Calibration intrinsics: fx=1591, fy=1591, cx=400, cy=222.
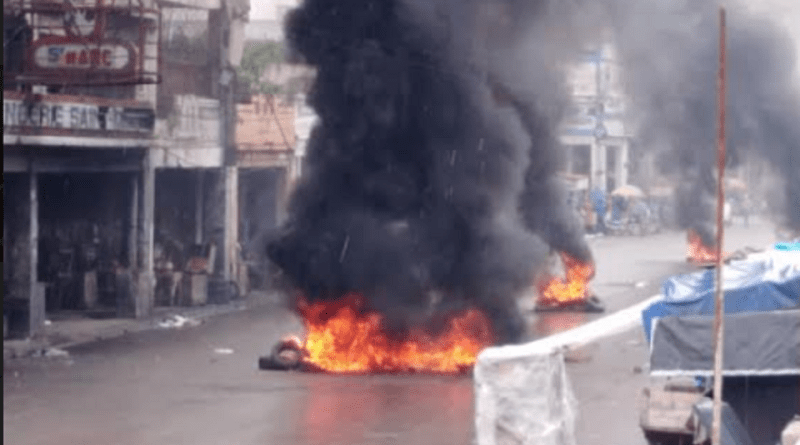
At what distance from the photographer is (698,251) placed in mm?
52625

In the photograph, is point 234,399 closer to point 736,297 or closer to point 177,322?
point 736,297

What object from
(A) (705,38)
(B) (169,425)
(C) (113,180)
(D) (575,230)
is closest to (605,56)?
(A) (705,38)

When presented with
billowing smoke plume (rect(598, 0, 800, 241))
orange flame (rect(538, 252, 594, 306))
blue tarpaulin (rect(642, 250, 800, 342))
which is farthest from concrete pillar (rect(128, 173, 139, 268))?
billowing smoke plume (rect(598, 0, 800, 241))

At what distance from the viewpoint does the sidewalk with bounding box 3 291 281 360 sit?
88.3 feet

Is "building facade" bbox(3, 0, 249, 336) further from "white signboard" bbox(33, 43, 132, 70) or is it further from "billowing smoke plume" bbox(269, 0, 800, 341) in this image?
"billowing smoke plume" bbox(269, 0, 800, 341)

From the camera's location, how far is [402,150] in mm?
26625

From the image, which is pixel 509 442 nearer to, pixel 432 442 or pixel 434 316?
pixel 432 442

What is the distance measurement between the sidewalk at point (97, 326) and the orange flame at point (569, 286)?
6361mm

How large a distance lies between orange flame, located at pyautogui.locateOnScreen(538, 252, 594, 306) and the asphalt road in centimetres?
568

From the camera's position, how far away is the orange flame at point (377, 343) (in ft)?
81.1

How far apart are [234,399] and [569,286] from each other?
1597 centimetres

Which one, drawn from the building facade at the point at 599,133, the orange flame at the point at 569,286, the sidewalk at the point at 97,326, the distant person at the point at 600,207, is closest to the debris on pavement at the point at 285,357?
the sidewalk at the point at 97,326

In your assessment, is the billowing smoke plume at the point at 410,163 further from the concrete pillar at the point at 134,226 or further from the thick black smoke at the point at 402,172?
the concrete pillar at the point at 134,226

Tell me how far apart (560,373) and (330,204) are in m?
12.2
